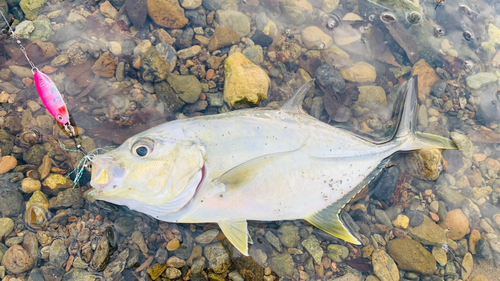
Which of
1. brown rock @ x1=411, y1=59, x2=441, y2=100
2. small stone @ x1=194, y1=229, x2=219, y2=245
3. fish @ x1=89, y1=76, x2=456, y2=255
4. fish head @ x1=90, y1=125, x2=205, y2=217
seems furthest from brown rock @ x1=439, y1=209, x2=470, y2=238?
fish head @ x1=90, y1=125, x2=205, y2=217

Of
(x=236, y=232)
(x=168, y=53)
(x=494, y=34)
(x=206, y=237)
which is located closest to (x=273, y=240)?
(x=236, y=232)

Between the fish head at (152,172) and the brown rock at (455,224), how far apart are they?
3.04m

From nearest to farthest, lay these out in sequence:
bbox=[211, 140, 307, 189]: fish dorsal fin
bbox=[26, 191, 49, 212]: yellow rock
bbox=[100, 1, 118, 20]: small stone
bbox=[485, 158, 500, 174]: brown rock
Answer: bbox=[211, 140, 307, 189]: fish dorsal fin, bbox=[26, 191, 49, 212]: yellow rock, bbox=[100, 1, 118, 20]: small stone, bbox=[485, 158, 500, 174]: brown rock

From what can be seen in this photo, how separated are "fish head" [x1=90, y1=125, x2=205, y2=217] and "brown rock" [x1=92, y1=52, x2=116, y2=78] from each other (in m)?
1.45

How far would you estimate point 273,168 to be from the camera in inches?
93.9

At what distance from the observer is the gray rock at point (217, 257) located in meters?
2.55

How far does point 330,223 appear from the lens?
262 cm

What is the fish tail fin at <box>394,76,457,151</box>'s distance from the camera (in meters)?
3.03

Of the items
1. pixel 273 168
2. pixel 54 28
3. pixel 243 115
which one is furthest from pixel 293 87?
pixel 54 28

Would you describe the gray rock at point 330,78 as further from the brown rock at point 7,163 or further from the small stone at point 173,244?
the brown rock at point 7,163

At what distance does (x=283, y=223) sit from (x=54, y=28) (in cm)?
364

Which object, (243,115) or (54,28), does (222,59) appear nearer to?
(243,115)

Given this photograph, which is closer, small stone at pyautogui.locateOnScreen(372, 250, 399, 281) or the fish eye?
the fish eye

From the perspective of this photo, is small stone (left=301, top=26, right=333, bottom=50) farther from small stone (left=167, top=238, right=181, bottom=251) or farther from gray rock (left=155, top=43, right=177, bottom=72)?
small stone (left=167, top=238, right=181, bottom=251)
